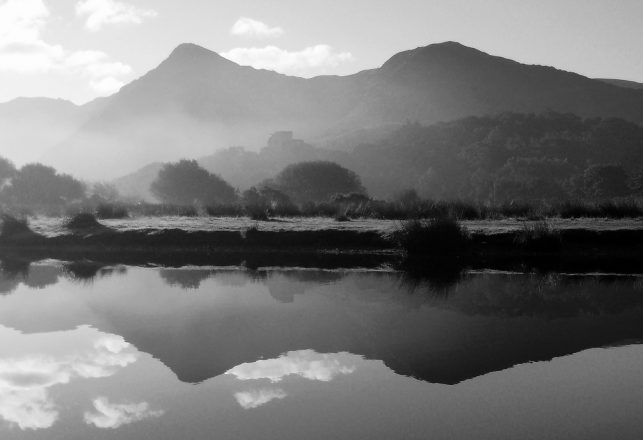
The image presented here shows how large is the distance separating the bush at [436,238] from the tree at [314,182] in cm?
6743

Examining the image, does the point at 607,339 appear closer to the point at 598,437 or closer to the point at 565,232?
Answer: the point at 598,437

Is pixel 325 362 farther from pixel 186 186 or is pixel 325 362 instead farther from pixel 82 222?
pixel 186 186

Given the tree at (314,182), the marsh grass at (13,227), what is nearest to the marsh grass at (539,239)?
the marsh grass at (13,227)

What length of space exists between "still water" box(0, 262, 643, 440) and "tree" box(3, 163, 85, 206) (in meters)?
82.8

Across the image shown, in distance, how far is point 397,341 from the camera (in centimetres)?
999

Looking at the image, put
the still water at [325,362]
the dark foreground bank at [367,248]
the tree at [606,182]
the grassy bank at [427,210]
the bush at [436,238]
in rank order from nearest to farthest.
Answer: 1. the still water at [325,362]
2. the dark foreground bank at [367,248]
3. the bush at [436,238]
4. the grassy bank at [427,210]
5. the tree at [606,182]

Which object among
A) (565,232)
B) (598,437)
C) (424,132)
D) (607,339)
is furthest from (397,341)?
(424,132)

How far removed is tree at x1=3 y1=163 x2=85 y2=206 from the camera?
299 feet

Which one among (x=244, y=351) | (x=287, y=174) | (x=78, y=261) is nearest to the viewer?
(x=244, y=351)

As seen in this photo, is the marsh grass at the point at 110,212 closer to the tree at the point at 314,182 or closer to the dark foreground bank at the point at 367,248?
the dark foreground bank at the point at 367,248

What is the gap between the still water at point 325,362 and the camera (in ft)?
21.4

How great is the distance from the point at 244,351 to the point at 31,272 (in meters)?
13.0

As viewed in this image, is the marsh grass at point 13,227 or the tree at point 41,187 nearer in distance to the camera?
the marsh grass at point 13,227

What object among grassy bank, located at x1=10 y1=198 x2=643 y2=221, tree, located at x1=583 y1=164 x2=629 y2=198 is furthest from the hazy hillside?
grassy bank, located at x1=10 y1=198 x2=643 y2=221
